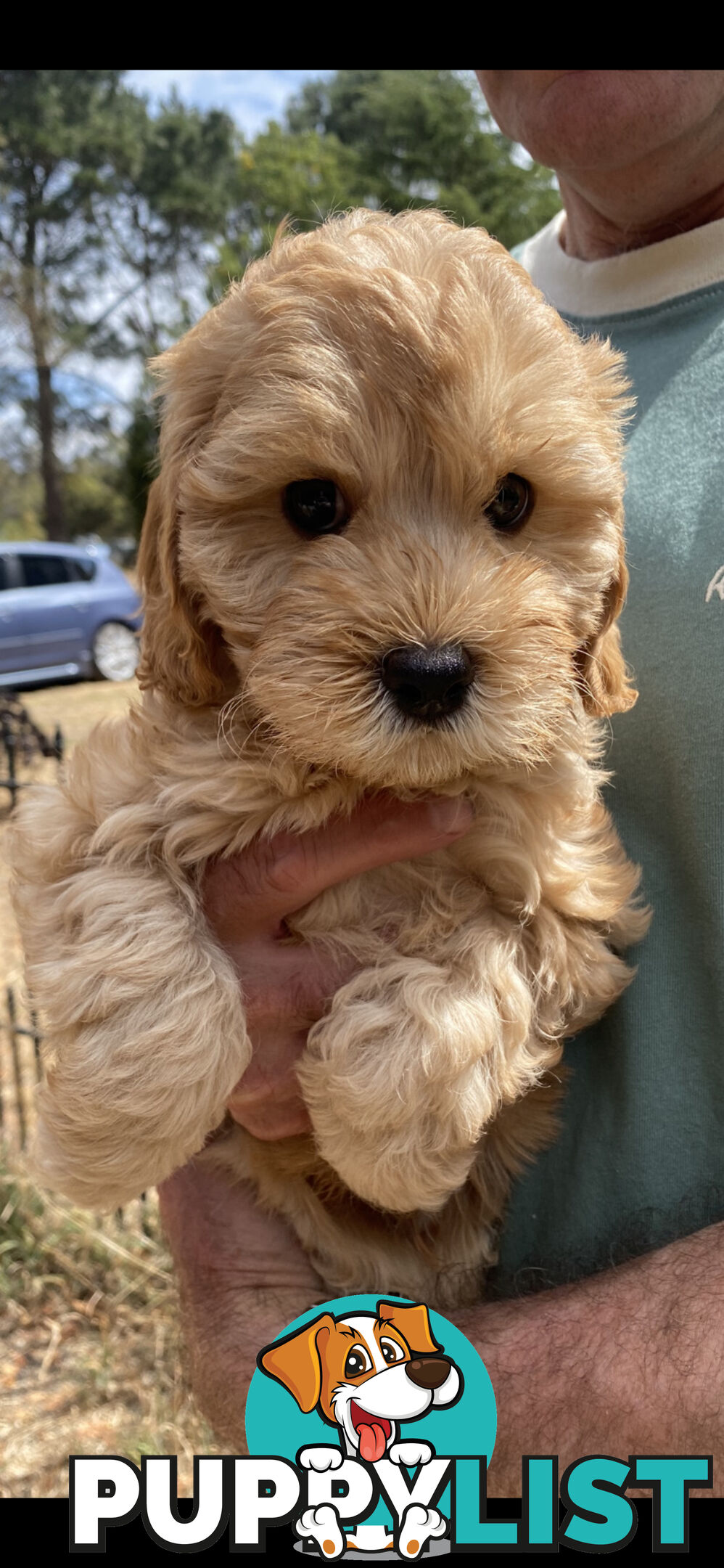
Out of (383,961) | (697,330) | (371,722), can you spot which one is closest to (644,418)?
(697,330)

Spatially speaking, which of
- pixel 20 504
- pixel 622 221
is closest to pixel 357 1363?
pixel 622 221

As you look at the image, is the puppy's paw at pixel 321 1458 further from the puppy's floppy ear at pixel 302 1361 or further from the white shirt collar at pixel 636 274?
the white shirt collar at pixel 636 274

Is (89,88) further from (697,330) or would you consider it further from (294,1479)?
(294,1479)

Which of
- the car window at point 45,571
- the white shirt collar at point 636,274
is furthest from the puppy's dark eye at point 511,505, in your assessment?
the car window at point 45,571

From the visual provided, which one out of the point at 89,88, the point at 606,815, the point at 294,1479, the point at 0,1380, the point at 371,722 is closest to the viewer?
the point at 371,722

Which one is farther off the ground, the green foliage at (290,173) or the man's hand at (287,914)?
the green foliage at (290,173)

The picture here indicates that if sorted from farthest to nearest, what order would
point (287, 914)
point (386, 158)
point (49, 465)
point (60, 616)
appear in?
point (49, 465) < point (60, 616) < point (386, 158) < point (287, 914)

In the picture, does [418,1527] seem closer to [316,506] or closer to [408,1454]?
[408,1454]
